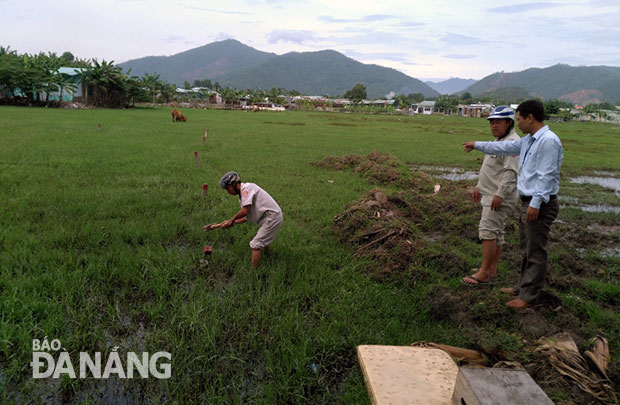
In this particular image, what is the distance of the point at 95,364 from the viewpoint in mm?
2734

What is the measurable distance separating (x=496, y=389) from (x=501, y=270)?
3002 millimetres

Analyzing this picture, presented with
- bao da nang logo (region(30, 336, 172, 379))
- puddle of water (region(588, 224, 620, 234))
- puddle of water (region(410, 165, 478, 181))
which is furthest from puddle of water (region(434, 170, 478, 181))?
bao da nang logo (region(30, 336, 172, 379))

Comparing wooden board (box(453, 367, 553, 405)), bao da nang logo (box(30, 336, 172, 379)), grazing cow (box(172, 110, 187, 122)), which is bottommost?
bao da nang logo (box(30, 336, 172, 379))

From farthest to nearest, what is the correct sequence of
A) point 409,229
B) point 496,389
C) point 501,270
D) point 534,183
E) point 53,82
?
point 53,82, point 409,229, point 501,270, point 534,183, point 496,389

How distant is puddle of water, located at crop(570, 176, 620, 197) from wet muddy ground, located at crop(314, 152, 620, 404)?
238 centimetres

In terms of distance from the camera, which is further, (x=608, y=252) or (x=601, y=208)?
(x=601, y=208)

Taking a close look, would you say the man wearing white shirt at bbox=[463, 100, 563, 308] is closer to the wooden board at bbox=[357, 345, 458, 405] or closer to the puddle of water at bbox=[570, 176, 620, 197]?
the wooden board at bbox=[357, 345, 458, 405]

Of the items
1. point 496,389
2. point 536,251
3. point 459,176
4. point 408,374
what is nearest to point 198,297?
point 408,374

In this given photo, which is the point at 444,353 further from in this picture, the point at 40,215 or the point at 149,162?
the point at 149,162

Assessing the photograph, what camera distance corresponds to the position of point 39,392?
97.5 inches

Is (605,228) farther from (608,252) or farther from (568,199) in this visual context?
(568,199)

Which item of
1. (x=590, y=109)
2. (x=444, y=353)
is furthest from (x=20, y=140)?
(x=590, y=109)

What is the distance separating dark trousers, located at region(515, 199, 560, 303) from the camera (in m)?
3.27

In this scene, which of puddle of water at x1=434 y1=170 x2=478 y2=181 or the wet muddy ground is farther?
puddle of water at x1=434 y1=170 x2=478 y2=181
